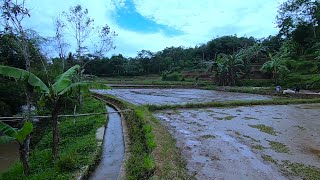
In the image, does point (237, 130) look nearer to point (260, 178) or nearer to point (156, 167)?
point (260, 178)

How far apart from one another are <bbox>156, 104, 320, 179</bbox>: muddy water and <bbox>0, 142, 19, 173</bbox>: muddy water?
6.73 metres

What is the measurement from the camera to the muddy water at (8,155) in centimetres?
1173

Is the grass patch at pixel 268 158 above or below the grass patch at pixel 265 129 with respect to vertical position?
above

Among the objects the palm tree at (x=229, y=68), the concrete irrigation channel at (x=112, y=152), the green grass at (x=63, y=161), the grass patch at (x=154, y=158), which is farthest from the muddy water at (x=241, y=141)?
the palm tree at (x=229, y=68)

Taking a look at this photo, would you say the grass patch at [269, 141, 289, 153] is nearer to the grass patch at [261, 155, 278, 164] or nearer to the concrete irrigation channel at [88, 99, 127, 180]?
the grass patch at [261, 155, 278, 164]

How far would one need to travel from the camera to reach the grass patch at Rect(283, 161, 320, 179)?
6.68 m

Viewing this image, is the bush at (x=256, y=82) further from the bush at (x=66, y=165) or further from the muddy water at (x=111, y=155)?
the bush at (x=66, y=165)

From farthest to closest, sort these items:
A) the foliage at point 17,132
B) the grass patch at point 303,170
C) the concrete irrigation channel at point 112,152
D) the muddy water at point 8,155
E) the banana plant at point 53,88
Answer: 1. the muddy water at point 8,155
2. the concrete irrigation channel at point 112,152
3. the banana plant at point 53,88
4. the foliage at point 17,132
5. the grass patch at point 303,170

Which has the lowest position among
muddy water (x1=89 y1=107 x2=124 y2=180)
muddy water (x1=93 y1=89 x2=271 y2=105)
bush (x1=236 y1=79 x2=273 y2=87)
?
muddy water (x1=89 y1=107 x2=124 y2=180)

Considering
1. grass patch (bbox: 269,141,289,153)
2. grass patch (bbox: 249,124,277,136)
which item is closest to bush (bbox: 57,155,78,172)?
grass patch (bbox: 269,141,289,153)

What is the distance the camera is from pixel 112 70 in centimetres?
7419

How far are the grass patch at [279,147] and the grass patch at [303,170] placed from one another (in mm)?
1158

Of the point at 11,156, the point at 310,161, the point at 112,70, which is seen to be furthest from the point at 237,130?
the point at 112,70

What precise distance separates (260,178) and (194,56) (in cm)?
7330
